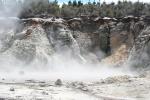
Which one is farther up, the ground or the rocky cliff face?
the rocky cliff face

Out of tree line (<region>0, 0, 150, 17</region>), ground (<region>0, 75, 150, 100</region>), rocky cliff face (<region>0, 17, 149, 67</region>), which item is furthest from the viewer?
tree line (<region>0, 0, 150, 17</region>)

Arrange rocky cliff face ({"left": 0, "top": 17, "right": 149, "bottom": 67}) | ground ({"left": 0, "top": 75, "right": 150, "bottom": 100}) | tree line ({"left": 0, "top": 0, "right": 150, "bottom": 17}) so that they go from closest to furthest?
ground ({"left": 0, "top": 75, "right": 150, "bottom": 100}) < rocky cliff face ({"left": 0, "top": 17, "right": 149, "bottom": 67}) < tree line ({"left": 0, "top": 0, "right": 150, "bottom": 17})

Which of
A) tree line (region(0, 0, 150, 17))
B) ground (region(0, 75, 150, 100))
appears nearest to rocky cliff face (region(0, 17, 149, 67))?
tree line (region(0, 0, 150, 17))

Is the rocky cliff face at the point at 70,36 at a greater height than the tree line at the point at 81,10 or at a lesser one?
lesser

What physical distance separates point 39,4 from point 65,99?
126ft

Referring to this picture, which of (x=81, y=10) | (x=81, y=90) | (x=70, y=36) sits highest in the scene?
(x=81, y=10)

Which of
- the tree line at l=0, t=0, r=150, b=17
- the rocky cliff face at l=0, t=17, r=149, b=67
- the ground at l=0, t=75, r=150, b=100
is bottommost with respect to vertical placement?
the ground at l=0, t=75, r=150, b=100

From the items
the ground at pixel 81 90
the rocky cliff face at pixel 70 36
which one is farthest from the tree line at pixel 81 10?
the ground at pixel 81 90

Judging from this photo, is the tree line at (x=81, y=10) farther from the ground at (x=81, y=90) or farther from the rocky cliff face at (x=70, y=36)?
the ground at (x=81, y=90)

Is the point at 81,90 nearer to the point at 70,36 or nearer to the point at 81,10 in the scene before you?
the point at 70,36

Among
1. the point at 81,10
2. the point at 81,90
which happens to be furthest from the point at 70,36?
the point at 81,90

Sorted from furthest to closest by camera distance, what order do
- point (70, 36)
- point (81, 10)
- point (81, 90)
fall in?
point (81, 10) → point (70, 36) → point (81, 90)

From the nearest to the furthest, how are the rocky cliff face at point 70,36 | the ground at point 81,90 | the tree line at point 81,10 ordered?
the ground at point 81,90
the rocky cliff face at point 70,36
the tree line at point 81,10

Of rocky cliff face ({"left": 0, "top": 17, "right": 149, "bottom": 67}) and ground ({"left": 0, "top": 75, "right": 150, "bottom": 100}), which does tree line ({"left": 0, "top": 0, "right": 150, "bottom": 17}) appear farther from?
ground ({"left": 0, "top": 75, "right": 150, "bottom": 100})
